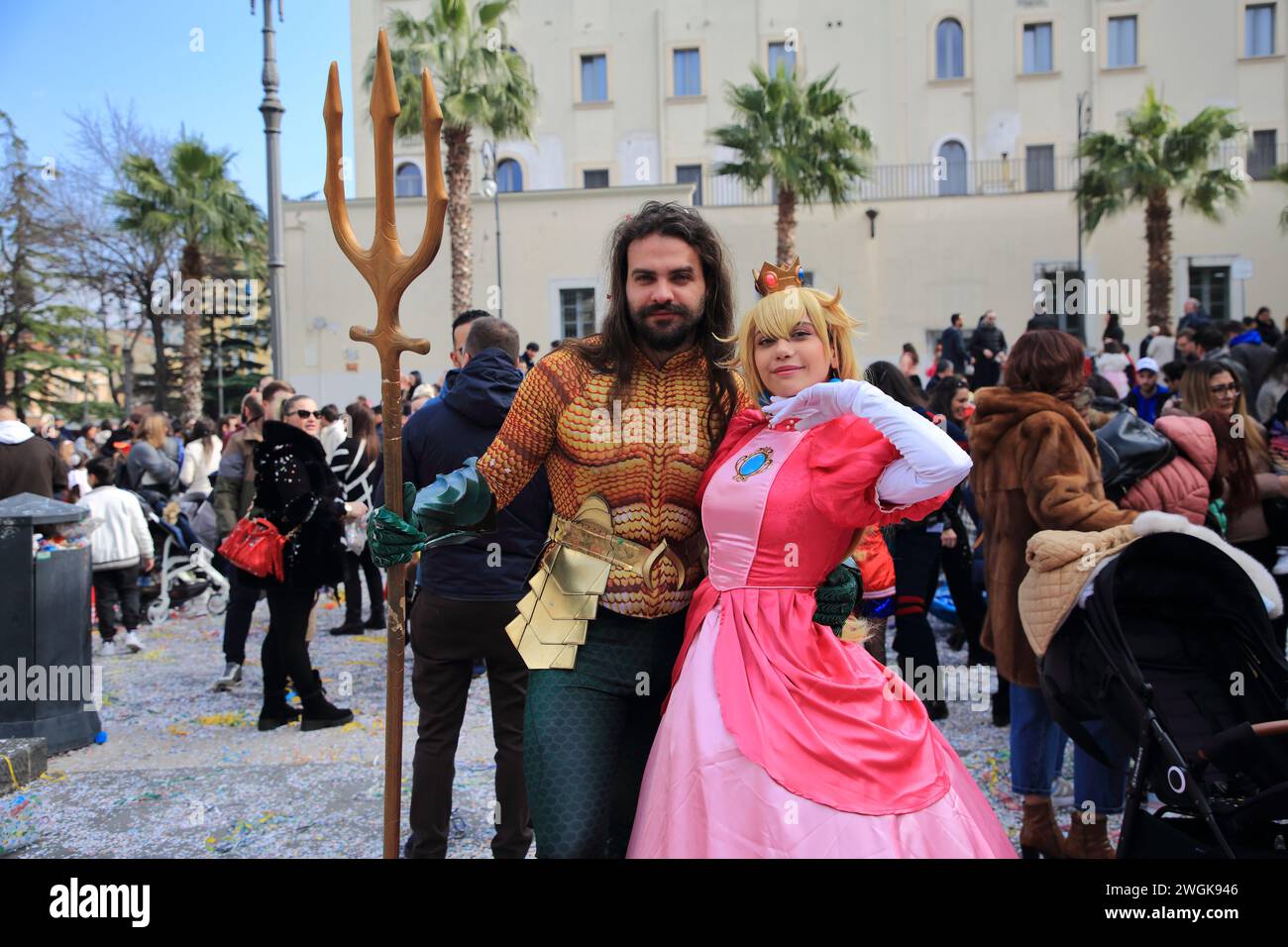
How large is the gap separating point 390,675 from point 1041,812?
264 centimetres

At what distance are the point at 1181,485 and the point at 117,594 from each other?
7.73m

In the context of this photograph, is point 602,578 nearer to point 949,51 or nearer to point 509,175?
point 509,175

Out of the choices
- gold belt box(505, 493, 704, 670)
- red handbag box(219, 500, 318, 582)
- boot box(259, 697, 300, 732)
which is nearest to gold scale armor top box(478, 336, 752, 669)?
gold belt box(505, 493, 704, 670)

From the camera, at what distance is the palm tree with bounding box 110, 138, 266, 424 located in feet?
71.9

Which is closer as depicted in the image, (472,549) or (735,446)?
(735,446)

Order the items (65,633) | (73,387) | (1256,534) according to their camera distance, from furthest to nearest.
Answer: (73,387)
(65,633)
(1256,534)

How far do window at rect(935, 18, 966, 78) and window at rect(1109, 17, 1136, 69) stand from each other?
419cm

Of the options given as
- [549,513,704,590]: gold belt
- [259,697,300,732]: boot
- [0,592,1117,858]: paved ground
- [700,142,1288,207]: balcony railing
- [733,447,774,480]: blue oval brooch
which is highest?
[700,142,1288,207]: balcony railing

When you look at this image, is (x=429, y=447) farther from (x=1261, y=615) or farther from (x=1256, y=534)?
(x=1256, y=534)

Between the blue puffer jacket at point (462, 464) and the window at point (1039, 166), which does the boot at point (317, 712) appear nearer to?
the blue puffer jacket at point (462, 464)

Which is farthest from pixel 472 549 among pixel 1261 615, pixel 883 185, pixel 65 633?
pixel 883 185

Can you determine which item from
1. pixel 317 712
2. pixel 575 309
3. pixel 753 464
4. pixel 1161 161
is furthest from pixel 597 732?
pixel 575 309

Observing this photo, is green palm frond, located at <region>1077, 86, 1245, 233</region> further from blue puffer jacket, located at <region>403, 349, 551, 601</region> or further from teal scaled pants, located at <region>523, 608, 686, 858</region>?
teal scaled pants, located at <region>523, 608, 686, 858</region>
